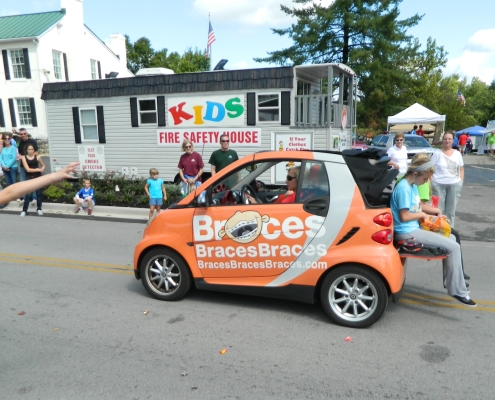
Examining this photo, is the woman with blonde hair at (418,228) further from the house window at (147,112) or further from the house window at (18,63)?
the house window at (18,63)

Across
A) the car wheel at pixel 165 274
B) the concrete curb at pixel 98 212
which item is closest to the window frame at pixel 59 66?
the concrete curb at pixel 98 212

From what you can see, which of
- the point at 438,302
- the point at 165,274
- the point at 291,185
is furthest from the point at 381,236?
the point at 165,274

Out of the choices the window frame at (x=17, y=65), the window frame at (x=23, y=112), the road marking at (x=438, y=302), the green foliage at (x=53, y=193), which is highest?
the window frame at (x=17, y=65)

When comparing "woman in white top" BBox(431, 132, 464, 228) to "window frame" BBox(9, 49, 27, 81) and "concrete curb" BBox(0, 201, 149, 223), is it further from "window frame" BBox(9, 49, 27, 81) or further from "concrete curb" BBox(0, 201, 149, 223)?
"window frame" BBox(9, 49, 27, 81)

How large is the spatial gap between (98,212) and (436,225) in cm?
864

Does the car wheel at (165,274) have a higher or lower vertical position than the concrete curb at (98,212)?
higher

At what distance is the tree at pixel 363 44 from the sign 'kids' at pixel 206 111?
15.5 metres

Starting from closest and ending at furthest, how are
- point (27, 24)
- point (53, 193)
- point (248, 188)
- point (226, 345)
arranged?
point (226, 345) < point (248, 188) < point (53, 193) < point (27, 24)

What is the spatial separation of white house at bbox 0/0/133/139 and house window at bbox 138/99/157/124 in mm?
17899

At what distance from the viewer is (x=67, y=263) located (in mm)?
6562

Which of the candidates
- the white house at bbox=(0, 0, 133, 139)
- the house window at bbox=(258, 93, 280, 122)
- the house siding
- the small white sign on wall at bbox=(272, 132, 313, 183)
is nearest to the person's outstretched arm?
the small white sign on wall at bbox=(272, 132, 313, 183)

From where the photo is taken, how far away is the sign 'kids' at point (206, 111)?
12469mm

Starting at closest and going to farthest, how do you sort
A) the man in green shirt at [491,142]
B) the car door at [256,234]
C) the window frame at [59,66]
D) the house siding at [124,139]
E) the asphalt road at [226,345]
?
the asphalt road at [226,345]
the car door at [256,234]
the house siding at [124,139]
the man in green shirt at [491,142]
the window frame at [59,66]

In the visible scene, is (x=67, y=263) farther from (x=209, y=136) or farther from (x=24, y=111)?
(x=24, y=111)
